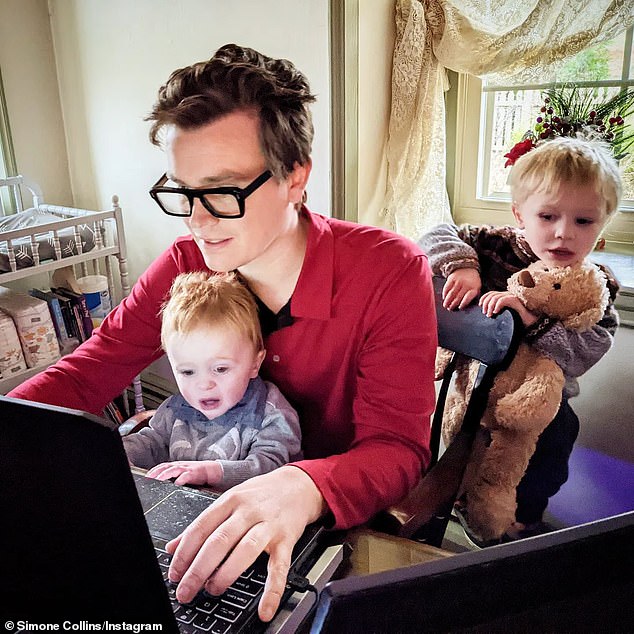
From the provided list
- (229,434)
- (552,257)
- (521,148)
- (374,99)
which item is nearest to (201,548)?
(229,434)

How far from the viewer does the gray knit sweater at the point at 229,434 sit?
1.09 m

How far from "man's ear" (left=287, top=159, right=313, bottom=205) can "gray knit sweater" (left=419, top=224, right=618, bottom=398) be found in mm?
379

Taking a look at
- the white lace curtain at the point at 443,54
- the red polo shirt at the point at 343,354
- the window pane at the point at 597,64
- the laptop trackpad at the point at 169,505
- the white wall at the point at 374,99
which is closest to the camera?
the laptop trackpad at the point at 169,505

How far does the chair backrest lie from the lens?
1.07 m

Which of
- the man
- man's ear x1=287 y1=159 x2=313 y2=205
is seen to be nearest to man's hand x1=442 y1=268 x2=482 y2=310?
the man

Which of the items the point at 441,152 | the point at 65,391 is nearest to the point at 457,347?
the point at 65,391

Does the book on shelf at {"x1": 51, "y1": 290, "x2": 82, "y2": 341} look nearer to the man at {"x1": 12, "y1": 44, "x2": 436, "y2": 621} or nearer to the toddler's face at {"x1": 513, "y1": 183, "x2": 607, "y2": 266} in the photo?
the man at {"x1": 12, "y1": 44, "x2": 436, "y2": 621}

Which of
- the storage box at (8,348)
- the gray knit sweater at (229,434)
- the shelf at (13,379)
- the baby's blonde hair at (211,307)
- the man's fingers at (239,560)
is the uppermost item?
the baby's blonde hair at (211,307)

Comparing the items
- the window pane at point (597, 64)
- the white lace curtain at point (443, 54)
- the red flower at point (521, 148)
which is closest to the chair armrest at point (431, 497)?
the red flower at point (521, 148)

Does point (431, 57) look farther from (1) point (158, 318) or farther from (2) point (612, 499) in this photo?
(2) point (612, 499)

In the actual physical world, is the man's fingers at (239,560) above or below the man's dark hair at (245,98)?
below

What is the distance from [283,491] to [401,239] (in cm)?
58

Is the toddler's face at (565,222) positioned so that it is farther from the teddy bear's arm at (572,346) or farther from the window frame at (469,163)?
the window frame at (469,163)

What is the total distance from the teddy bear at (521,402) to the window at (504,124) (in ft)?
2.51
